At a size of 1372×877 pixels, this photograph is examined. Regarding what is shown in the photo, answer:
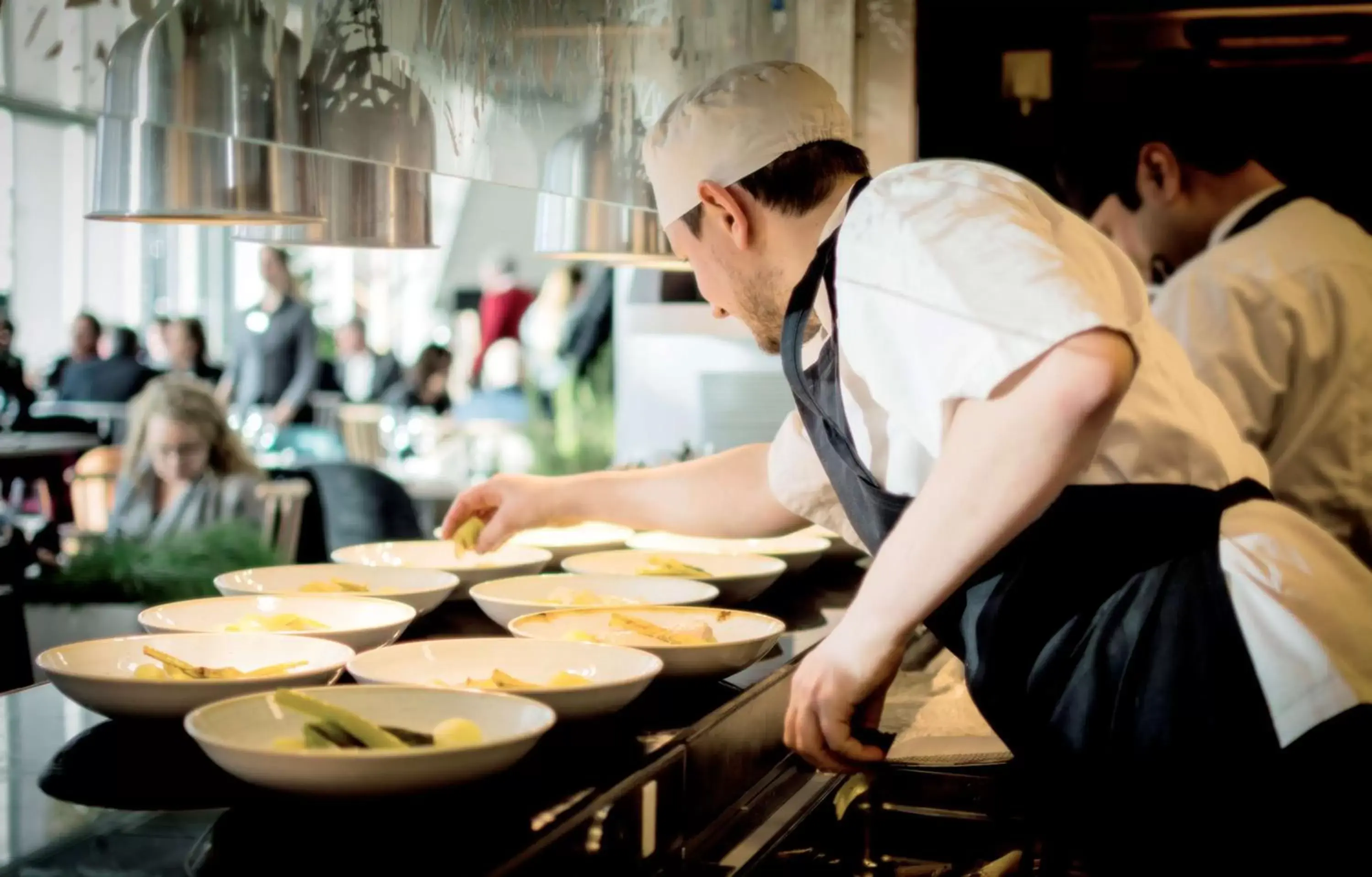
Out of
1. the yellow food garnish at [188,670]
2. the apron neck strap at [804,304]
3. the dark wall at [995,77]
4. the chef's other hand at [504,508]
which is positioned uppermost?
the dark wall at [995,77]

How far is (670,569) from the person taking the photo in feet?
7.08

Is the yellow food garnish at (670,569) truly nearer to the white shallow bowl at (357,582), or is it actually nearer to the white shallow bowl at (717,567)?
the white shallow bowl at (717,567)

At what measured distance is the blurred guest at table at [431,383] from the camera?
10281mm

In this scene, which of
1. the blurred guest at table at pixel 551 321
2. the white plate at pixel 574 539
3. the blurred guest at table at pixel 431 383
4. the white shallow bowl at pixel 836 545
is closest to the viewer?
the white plate at pixel 574 539

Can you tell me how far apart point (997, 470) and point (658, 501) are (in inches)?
40.0

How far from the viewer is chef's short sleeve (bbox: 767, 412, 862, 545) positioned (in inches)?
79.8

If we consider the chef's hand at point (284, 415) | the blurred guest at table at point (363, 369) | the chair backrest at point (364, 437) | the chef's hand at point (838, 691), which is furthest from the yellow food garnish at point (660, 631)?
the blurred guest at table at point (363, 369)

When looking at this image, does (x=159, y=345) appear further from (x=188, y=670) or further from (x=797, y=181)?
(x=188, y=670)

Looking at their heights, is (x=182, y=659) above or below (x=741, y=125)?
below

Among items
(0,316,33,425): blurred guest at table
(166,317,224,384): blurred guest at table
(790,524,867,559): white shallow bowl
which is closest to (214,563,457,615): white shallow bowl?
(790,524,867,559): white shallow bowl

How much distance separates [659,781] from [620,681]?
0.33ft

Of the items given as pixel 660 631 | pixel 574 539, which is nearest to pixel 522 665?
pixel 660 631

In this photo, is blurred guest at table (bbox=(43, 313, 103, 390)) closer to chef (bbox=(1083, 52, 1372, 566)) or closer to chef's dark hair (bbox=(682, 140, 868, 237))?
chef (bbox=(1083, 52, 1372, 566))

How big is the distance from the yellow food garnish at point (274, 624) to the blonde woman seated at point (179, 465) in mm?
2781
